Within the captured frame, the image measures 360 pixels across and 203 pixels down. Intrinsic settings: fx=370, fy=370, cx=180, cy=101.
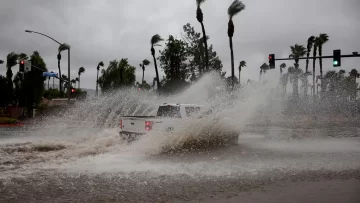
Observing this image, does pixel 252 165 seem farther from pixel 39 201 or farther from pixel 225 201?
pixel 39 201

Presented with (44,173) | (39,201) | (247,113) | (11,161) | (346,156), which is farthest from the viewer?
(247,113)

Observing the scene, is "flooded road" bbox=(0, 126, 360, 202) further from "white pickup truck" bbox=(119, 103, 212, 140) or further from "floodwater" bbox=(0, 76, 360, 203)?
"white pickup truck" bbox=(119, 103, 212, 140)

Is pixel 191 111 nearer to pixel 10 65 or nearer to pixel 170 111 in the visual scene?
pixel 170 111

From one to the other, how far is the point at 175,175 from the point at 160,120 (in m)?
3.75

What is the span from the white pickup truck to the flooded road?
16.4 inches

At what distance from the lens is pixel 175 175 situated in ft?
25.3

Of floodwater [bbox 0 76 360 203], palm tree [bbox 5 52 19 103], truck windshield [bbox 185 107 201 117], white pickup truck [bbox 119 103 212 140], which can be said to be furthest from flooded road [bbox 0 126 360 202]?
palm tree [bbox 5 52 19 103]

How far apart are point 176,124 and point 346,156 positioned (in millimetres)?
5061

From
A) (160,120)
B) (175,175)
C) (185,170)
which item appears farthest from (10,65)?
(175,175)

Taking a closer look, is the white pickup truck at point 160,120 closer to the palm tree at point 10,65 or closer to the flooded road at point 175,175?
the flooded road at point 175,175

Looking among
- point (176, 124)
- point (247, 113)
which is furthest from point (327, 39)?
point (176, 124)

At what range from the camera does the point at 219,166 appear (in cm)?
885

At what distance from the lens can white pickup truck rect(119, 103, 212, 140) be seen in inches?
446

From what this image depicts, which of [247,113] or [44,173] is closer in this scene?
[44,173]
